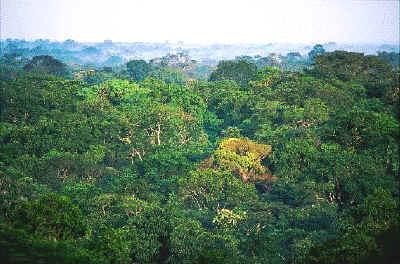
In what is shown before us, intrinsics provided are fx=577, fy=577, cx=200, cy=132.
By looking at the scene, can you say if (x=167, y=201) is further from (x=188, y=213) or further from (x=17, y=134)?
(x=17, y=134)

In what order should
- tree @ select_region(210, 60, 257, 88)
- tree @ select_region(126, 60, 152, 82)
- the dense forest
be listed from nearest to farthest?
the dense forest → tree @ select_region(210, 60, 257, 88) → tree @ select_region(126, 60, 152, 82)

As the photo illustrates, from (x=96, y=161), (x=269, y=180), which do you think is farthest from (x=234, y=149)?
(x=96, y=161)

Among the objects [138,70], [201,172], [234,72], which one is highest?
[234,72]

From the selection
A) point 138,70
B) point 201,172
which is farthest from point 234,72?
point 201,172

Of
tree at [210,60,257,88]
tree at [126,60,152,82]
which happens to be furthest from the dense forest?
tree at [126,60,152,82]

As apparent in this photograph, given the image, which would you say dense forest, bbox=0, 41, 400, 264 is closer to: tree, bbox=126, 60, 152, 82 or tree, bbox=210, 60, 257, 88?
tree, bbox=210, 60, 257, 88

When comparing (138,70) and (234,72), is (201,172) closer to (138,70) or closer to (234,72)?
(234,72)

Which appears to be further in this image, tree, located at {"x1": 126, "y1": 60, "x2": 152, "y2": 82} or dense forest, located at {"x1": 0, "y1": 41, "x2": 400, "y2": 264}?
tree, located at {"x1": 126, "y1": 60, "x2": 152, "y2": 82}

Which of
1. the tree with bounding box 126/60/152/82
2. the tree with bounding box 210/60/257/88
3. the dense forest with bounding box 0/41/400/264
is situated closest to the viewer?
the dense forest with bounding box 0/41/400/264
